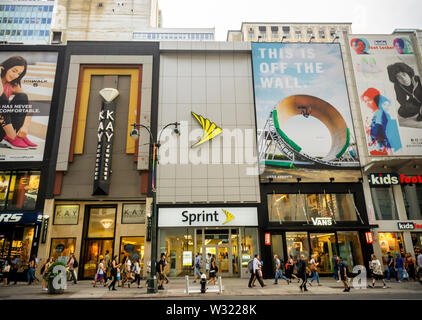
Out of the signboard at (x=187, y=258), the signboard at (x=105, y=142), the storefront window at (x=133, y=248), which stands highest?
the signboard at (x=105, y=142)

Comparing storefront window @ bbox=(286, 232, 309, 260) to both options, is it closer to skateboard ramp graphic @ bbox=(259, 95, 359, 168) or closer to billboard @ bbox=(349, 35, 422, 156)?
skateboard ramp graphic @ bbox=(259, 95, 359, 168)

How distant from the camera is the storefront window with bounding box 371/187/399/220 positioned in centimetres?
2327

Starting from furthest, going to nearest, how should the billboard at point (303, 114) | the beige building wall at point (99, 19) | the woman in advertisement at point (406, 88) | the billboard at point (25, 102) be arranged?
the beige building wall at point (99, 19), the woman in advertisement at point (406, 88), the billboard at point (303, 114), the billboard at point (25, 102)

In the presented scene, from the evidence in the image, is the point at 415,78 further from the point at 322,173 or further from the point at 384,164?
the point at 322,173

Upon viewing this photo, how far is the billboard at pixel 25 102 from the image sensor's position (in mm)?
23359

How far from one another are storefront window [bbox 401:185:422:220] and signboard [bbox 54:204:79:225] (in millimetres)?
27871

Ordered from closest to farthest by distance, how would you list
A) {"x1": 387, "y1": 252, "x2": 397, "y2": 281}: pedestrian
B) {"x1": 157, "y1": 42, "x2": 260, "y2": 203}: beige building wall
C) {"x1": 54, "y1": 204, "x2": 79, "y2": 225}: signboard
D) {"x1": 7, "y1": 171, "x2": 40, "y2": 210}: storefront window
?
{"x1": 387, "y1": 252, "x2": 397, "y2": 281}: pedestrian
{"x1": 54, "y1": 204, "x2": 79, "y2": 225}: signboard
{"x1": 7, "y1": 171, "x2": 40, "y2": 210}: storefront window
{"x1": 157, "y1": 42, "x2": 260, "y2": 203}: beige building wall

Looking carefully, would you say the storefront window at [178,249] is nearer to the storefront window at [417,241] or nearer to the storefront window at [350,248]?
the storefront window at [350,248]

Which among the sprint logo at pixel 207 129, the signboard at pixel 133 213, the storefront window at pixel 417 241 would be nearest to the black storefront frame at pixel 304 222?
the storefront window at pixel 417 241

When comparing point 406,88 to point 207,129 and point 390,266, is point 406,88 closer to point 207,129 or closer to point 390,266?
point 390,266

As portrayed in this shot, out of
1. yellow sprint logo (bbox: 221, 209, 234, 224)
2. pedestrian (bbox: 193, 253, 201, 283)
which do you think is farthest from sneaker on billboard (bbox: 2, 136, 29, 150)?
yellow sprint logo (bbox: 221, 209, 234, 224)

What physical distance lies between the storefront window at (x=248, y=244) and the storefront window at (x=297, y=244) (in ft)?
8.61

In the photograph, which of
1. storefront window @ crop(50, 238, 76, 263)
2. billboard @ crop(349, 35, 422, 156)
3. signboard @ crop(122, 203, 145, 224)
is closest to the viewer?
storefront window @ crop(50, 238, 76, 263)
